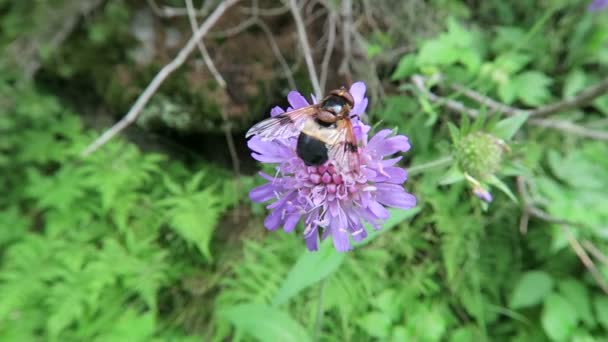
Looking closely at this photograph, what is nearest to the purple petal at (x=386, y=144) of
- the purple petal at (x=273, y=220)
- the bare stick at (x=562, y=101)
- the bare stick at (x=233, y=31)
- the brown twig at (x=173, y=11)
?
the purple petal at (x=273, y=220)

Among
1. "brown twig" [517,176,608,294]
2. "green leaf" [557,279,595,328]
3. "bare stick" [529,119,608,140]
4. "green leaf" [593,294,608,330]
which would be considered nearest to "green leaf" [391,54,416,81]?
"bare stick" [529,119,608,140]

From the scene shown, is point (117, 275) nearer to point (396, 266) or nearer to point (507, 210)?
point (396, 266)

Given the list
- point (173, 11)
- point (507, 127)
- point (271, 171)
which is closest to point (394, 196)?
point (507, 127)

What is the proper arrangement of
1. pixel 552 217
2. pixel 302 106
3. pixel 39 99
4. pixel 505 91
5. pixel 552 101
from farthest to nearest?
pixel 39 99 → pixel 552 101 → pixel 505 91 → pixel 552 217 → pixel 302 106

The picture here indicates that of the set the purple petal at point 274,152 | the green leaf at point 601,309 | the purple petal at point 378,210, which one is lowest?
the green leaf at point 601,309

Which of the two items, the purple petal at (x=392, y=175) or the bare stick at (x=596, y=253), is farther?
the bare stick at (x=596, y=253)

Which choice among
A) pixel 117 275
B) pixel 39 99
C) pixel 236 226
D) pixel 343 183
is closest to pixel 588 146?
pixel 343 183

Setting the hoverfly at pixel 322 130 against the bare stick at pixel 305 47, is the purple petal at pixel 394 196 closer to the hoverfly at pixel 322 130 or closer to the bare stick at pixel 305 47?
the hoverfly at pixel 322 130

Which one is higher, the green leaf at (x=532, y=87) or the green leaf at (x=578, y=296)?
the green leaf at (x=532, y=87)
